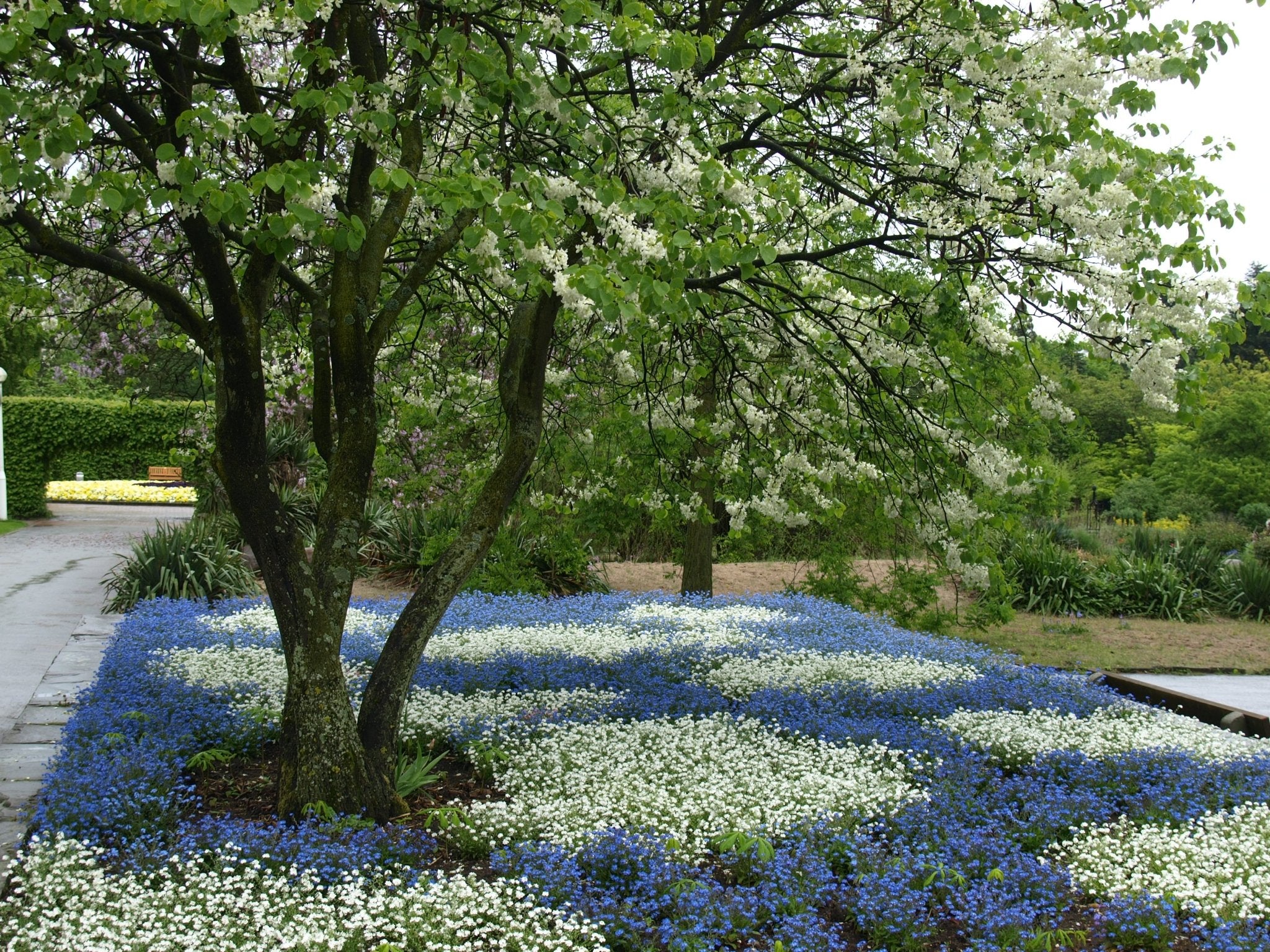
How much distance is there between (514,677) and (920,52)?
5194 mm

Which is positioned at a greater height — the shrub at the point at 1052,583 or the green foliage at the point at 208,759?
the shrub at the point at 1052,583

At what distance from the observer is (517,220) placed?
3879 millimetres

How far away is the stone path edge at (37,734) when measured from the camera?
498 cm

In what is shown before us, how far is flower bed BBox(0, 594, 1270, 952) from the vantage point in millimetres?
4117

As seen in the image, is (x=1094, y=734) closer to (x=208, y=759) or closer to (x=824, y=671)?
(x=824, y=671)

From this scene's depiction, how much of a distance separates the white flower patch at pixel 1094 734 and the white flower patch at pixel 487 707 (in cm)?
251

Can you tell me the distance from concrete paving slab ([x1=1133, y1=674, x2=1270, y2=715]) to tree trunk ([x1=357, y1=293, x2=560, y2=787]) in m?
6.75

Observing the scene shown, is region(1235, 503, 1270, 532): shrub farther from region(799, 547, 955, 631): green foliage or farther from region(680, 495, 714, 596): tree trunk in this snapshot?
region(680, 495, 714, 596): tree trunk

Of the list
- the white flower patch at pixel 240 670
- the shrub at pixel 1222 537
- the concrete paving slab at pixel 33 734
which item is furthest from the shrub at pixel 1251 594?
the concrete paving slab at pixel 33 734

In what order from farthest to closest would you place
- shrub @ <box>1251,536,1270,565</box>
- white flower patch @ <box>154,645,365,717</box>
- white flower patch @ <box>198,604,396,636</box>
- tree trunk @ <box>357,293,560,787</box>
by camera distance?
shrub @ <box>1251,536,1270,565</box>, white flower patch @ <box>198,604,396,636</box>, white flower patch @ <box>154,645,365,717</box>, tree trunk @ <box>357,293,560,787</box>

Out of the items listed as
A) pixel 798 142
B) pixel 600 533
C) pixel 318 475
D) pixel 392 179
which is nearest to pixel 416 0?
pixel 392 179

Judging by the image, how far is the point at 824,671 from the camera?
335 inches

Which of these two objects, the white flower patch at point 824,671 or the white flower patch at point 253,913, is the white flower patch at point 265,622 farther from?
the white flower patch at point 253,913

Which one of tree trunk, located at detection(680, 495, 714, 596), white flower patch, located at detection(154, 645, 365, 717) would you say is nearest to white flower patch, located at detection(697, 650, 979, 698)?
white flower patch, located at detection(154, 645, 365, 717)
